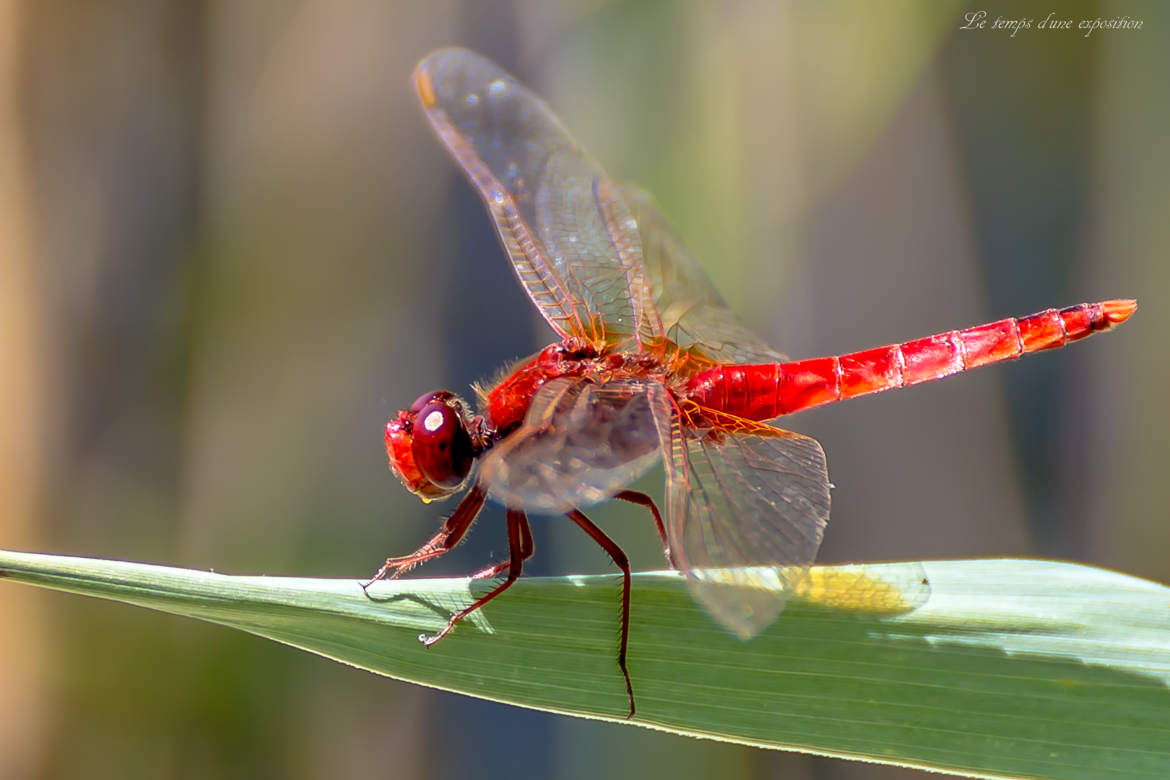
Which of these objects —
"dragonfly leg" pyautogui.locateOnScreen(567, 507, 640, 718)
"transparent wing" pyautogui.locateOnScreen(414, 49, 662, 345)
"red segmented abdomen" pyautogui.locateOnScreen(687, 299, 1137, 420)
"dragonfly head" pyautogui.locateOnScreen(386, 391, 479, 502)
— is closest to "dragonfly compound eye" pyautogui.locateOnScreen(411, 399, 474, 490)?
"dragonfly head" pyautogui.locateOnScreen(386, 391, 479, 502)

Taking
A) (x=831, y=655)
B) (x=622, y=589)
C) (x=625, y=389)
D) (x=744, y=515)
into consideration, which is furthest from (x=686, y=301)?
(x=831, y=655)

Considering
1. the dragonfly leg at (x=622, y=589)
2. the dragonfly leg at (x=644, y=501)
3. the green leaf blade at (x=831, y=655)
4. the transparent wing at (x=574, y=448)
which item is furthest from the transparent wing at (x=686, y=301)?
the green leaf blade at (x=831, y=655)

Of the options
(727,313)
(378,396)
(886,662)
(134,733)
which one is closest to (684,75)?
(727,313)

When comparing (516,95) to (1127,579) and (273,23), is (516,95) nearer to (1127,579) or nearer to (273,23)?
(273,23)

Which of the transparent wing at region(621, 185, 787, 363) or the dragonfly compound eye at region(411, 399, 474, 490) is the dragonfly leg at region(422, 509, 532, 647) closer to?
the dragonfly compound eye at region(411, 399, 474, 490)

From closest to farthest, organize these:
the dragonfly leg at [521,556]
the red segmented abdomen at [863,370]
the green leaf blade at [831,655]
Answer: the green leaf blade at [831,655]
the dragonfly leg at [521,556]
the red segmented abdomen at [863,370]

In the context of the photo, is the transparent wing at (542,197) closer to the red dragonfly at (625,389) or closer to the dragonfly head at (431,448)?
the red dragonfly at (625,389)
